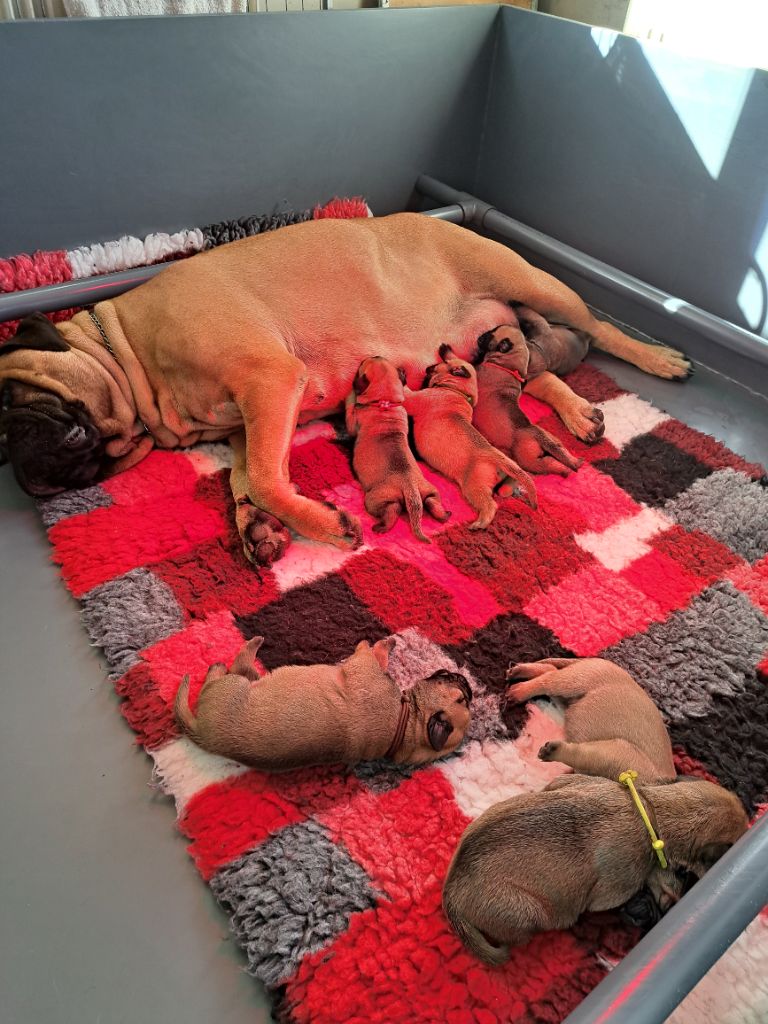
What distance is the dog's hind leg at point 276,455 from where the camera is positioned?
2.52m

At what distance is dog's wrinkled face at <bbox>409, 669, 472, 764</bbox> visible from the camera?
1921 millimetres

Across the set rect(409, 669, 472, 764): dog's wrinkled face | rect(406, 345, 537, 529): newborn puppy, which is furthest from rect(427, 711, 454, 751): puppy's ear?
rect(406, 345, 537, 529): newborn puppy

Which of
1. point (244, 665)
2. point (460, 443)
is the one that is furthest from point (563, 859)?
point (460, 443)

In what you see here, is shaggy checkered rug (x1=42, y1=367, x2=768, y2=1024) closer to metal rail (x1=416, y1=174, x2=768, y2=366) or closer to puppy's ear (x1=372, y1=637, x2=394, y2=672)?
puppy's ear (x1=372, y1=637, x2=394, y2=672)

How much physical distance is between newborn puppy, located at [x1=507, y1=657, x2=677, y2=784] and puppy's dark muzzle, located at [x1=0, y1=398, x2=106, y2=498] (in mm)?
1516

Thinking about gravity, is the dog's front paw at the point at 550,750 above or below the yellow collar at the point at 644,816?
below

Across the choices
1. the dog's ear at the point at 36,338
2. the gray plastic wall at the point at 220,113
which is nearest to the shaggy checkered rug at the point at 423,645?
the dog's ear at the point at 36,338

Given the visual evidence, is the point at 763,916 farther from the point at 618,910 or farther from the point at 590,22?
the point at 590,22

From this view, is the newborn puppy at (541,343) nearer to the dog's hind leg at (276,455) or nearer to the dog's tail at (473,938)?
the dog's hind leg at (276,455)

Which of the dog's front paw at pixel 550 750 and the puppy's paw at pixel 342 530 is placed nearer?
the dog's front paw at pixel 550 750

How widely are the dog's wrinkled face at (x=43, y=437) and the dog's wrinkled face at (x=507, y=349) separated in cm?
148

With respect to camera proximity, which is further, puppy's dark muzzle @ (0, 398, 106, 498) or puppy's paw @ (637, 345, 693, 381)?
puppy's paw @ (637, 345, 693, 381)

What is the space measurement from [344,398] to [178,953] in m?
1.91

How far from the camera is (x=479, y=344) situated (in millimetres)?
3162
